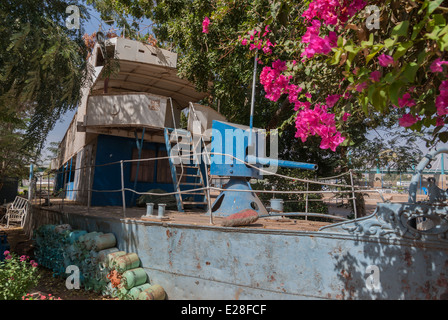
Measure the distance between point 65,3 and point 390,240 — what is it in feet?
30.8

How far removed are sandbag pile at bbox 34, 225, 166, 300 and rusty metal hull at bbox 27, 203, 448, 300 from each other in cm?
29

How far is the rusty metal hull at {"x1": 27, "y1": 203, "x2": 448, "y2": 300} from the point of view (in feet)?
12.1

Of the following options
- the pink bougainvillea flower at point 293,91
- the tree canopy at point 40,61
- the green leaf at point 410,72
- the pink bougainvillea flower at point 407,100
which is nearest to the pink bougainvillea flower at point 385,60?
the green leaf at point 410,72

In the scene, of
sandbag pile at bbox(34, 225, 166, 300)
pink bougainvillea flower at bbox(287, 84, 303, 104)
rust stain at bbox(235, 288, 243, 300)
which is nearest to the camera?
pink bougainvillea flower at bbox(287, 84, 303, 104)

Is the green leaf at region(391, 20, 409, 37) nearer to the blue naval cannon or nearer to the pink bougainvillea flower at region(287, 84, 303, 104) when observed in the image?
the pink bougainvillea flower at region(287, 84, 303, 104)

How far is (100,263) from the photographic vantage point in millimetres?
6375

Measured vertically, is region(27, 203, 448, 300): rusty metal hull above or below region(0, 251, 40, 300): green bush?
above

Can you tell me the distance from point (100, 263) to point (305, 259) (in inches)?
171

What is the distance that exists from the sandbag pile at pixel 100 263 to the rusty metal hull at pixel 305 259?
285mm

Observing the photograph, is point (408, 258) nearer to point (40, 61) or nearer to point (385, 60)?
point (385, 60)

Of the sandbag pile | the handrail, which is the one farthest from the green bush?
the handrail

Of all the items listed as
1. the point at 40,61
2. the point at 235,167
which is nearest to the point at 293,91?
the point at 235,167
